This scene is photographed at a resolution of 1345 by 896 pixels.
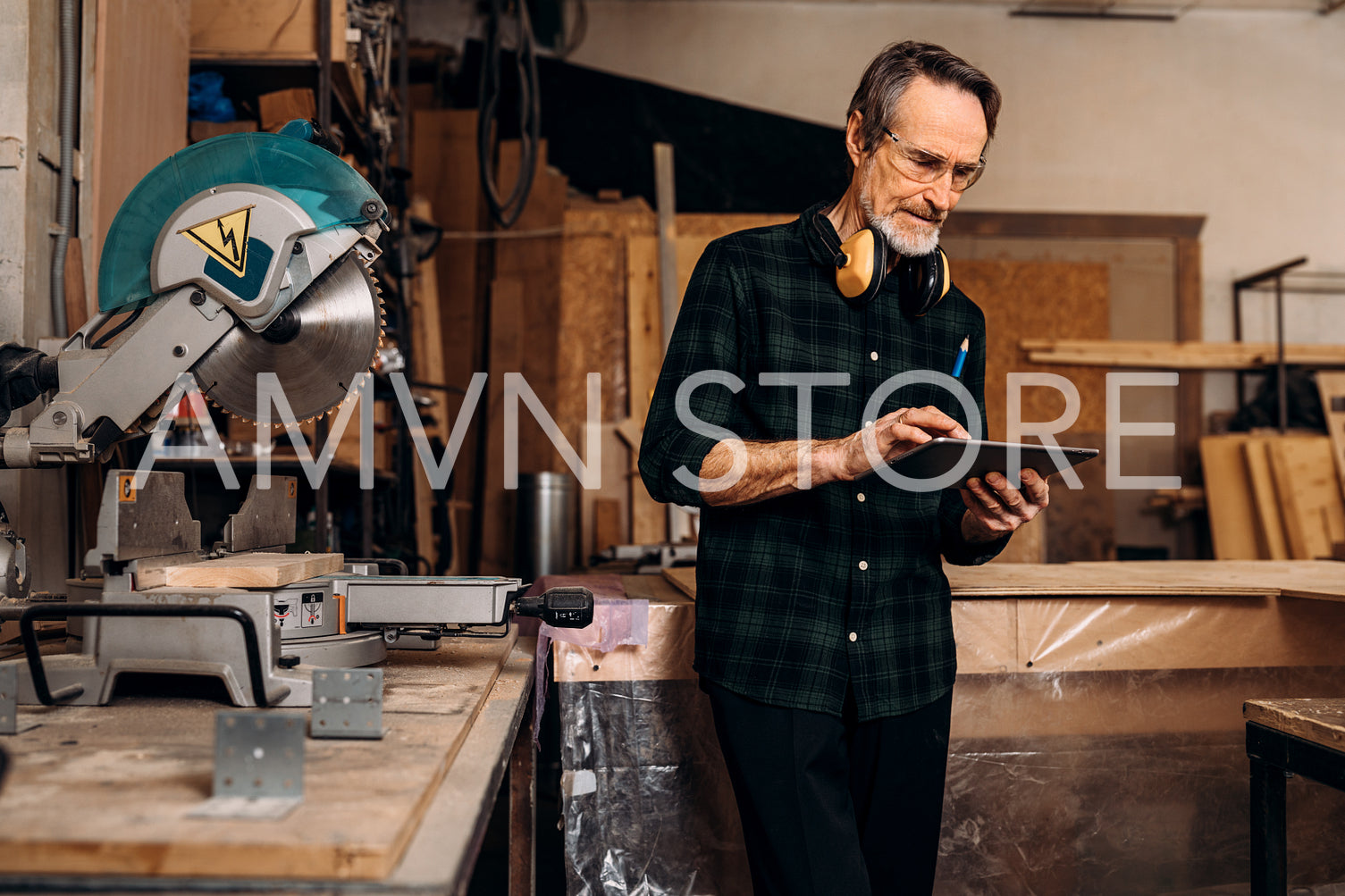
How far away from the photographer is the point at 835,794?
3.85ft

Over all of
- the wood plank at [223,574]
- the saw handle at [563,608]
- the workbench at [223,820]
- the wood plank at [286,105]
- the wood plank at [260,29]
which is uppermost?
the wood plank at [260,29]

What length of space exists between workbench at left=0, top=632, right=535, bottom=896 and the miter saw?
3.2 inches

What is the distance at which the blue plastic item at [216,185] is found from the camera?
1.10m

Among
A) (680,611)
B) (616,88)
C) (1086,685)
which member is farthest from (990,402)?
(680,611)

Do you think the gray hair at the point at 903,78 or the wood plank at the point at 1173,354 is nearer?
the gray hair at the point at 903,78

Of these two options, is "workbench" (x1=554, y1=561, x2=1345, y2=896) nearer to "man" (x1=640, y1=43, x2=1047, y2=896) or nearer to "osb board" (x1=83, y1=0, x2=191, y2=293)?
"man" (x1=640, y1=43, x2=1047, y2=896)

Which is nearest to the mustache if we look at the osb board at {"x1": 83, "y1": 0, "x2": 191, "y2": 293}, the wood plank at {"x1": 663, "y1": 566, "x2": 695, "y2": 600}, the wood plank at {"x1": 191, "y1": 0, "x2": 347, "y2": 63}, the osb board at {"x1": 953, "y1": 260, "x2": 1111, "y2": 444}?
the wood plank at {"x1": 663, "y1": 566, "x2": 695, "y2": 600}

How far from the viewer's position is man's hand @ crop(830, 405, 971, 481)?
104 cm

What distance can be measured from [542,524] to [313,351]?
305 centimetres

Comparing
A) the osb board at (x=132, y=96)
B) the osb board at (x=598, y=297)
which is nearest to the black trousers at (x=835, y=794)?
the osb board at (x=132, y=96)

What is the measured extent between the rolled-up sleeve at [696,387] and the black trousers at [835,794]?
0.29 meters

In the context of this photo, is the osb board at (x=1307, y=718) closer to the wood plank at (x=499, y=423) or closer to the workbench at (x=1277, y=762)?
the workbench at (x=1277, y=762)

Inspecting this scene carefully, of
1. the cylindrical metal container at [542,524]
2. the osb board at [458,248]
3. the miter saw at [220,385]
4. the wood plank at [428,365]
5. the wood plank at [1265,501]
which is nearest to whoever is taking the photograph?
the miter saw at [220,385]

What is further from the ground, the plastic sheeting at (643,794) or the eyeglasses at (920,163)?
the eyeglasses at (920,163)
